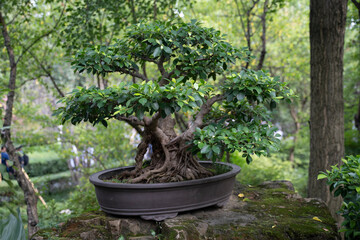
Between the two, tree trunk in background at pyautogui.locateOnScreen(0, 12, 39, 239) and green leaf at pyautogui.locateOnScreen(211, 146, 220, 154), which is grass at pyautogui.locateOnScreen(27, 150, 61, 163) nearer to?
tree trunk in background at pyautogui.locateOnScreen(0, 12, 39, 239)

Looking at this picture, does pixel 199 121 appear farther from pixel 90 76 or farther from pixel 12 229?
pixel 90 76

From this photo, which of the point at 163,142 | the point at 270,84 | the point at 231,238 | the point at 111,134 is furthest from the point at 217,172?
the point at 111,134

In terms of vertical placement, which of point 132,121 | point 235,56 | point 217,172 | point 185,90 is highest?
point 235,56

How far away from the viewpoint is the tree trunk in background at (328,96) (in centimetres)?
344

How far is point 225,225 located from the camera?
2.13m

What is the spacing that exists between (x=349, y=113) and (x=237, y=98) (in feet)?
25.3

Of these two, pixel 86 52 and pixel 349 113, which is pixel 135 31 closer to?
pixel 86 52

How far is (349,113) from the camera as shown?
8453mm

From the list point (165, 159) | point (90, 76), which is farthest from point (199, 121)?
point (90, 76)

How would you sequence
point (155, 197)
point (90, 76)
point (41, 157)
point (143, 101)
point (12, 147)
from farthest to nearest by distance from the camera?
point (41, 157) < point (90, 76) < point (12, 147) < point (155, 197) < point (143, 101)

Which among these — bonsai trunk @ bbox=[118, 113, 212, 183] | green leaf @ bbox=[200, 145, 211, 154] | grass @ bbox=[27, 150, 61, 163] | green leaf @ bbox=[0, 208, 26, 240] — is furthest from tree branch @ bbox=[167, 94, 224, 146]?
grass @ bbox=[27, 150, 61, 163]

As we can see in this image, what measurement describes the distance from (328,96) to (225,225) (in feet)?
7.30

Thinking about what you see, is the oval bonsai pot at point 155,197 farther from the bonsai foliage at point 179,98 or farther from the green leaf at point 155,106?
the green leaf at point 155,106

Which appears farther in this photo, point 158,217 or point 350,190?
point 158,217
